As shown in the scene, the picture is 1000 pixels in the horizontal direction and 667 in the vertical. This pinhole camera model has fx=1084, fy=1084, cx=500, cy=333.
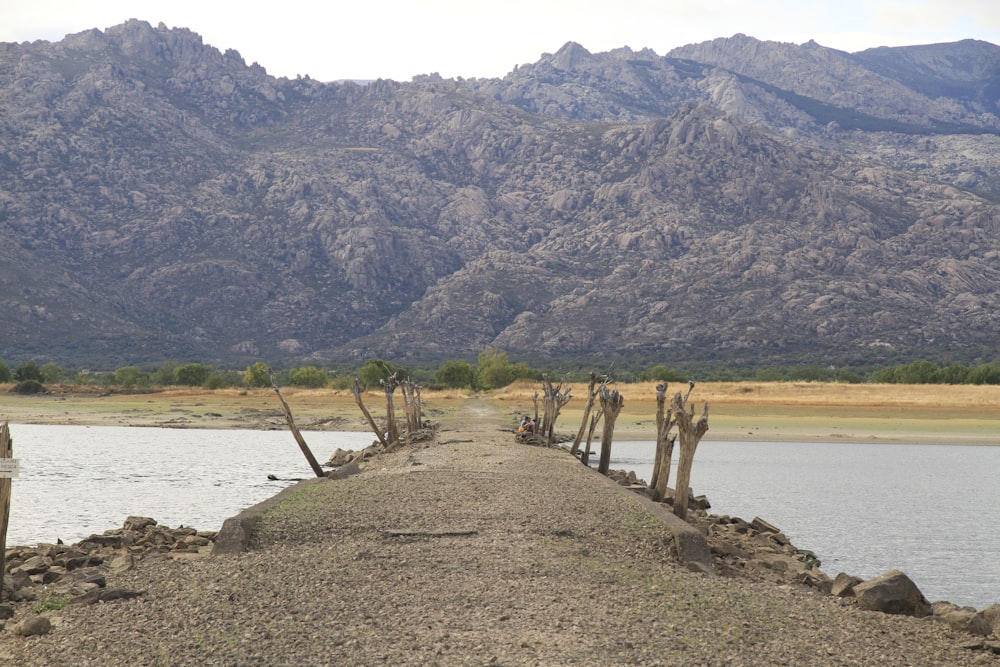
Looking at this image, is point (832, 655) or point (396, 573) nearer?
point (832, 655)

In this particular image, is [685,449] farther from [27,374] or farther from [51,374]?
[51,374]

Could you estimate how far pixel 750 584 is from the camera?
49.7 ft

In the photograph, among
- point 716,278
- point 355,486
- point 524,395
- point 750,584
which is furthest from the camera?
point 716,278

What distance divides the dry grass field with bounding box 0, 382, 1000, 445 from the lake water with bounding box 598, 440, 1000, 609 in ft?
19.8

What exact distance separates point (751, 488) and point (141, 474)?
21.1 metres

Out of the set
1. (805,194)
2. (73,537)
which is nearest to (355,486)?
(73,537)

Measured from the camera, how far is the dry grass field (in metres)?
61.3

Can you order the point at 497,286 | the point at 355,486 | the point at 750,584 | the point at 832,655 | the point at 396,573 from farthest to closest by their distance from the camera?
the point at 497,286 → the point at 355,486 → the point at 750,584 → the point at 396,573 → the point at 832,655

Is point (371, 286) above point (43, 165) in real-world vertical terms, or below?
below

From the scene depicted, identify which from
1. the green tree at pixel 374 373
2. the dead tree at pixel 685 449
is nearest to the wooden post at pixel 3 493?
the dead tree at pixel 685 449

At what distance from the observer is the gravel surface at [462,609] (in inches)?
417

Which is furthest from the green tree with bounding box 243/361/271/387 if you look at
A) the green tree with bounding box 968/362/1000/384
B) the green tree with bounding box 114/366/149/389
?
the green tree with bounding box 968/362/1000/384

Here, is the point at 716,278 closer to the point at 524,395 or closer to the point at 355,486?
the point at 524,395

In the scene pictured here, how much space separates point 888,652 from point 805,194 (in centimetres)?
19699
